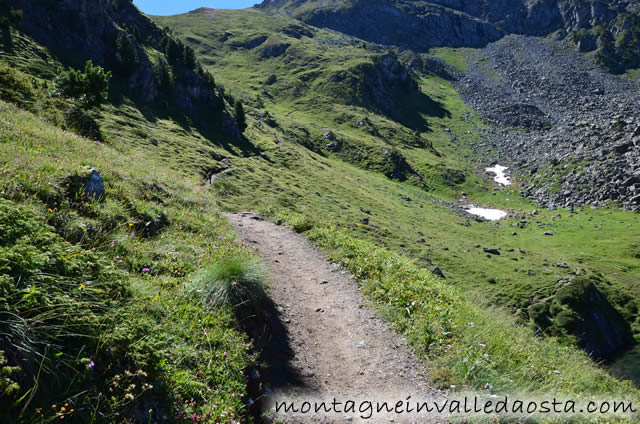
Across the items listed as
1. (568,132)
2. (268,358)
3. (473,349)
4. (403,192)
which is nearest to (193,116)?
(403,192)

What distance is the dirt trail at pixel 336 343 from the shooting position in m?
7.88

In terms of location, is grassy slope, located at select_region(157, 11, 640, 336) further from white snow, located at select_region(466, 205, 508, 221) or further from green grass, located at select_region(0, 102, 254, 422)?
green grass, located at select_region(0, 102, 254, 422)

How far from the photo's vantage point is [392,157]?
103 metres

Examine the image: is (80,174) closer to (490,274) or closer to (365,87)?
(490,274)

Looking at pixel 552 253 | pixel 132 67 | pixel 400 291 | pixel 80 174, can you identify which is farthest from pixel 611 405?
pixel 132 67

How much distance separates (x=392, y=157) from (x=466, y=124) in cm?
8208

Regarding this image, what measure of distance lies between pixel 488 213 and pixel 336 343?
84.1 meters

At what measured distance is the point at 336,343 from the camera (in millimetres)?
9859

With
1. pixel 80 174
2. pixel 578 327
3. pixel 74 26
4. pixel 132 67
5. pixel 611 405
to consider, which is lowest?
pixel 578 327

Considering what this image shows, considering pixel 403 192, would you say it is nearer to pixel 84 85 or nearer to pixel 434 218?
pixel 434 218

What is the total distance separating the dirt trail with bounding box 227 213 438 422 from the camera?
310 inches

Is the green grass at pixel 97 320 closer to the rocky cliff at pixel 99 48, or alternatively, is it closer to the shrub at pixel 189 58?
the rocky cliff at pixel 99 48

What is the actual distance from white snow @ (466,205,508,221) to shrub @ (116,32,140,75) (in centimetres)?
8802

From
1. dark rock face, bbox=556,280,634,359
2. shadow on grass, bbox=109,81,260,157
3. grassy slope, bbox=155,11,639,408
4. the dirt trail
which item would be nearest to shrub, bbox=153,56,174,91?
shadow on grass, bbox=109,81,260,157
